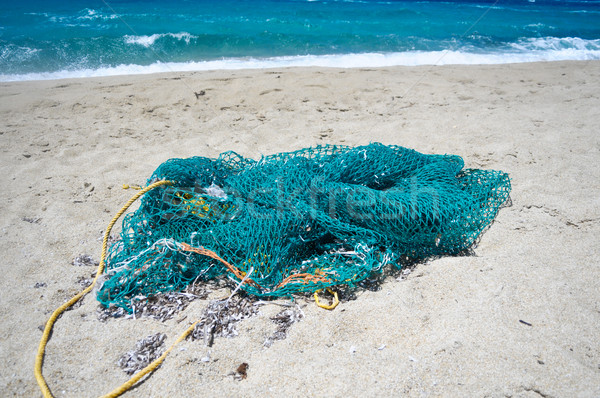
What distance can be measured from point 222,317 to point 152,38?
9.81 m

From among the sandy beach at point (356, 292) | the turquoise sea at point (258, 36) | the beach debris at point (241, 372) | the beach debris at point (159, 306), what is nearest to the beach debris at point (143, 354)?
the sandy beach at point (356, 292)

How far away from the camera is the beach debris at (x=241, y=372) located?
1925 mm

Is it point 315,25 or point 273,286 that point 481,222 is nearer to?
point 273,286

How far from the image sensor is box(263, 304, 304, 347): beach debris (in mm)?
2127

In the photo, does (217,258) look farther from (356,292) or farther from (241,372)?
(356,292)

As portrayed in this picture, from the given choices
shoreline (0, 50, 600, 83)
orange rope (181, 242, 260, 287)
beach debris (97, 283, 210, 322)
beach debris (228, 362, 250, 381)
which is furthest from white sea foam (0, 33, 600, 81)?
beach debris (228, 362, 250, 381)

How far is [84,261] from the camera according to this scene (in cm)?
272

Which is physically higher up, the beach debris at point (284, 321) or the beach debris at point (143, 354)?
the beach debris at point (284, 321)

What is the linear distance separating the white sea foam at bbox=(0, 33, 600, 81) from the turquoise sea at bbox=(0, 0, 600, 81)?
24 mm

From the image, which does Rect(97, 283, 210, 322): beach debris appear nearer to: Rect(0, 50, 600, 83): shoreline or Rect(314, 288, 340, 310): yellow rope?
Rect(314, 288, 340, 310): yellow rope

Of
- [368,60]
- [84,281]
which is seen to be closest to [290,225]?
[84,281]

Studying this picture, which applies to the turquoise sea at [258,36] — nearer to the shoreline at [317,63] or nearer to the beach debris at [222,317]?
the shoreline at [317,63]

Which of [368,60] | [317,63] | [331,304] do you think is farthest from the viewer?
[368,60]

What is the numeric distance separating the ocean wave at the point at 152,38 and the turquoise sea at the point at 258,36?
27 mm
